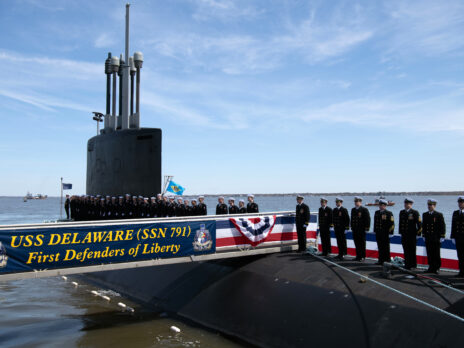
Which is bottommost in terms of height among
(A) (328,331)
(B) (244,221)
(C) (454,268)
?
(A) (328,331)

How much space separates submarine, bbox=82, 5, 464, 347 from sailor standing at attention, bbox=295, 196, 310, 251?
61cm

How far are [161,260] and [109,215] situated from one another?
281 inches

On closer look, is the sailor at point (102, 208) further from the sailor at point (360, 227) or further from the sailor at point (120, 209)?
the sailor at point (360, 227)

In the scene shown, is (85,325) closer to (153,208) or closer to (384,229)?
(153,208)

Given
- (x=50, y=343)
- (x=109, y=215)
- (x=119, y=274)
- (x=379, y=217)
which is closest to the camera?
(x=50, y=343)

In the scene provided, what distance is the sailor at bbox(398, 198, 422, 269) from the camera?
9.27m

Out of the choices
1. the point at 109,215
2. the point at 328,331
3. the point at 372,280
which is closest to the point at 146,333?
the point at 328,331

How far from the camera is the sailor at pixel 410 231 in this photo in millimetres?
9273

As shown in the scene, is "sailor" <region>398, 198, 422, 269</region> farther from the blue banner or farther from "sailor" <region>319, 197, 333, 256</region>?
the blue banner

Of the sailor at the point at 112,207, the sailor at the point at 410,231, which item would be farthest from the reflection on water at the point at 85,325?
the sailor at the point at 410,231

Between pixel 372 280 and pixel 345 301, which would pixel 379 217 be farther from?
pixel 345 301

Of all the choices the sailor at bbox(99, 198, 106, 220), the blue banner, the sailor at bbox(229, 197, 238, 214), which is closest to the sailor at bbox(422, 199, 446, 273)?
the blue banner

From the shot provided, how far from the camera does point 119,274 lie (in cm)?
1428

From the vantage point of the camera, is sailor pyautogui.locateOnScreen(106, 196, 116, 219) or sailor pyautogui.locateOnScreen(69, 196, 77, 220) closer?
sailor pyautogui.locateOnScreen(106, 196, 116, 219)
